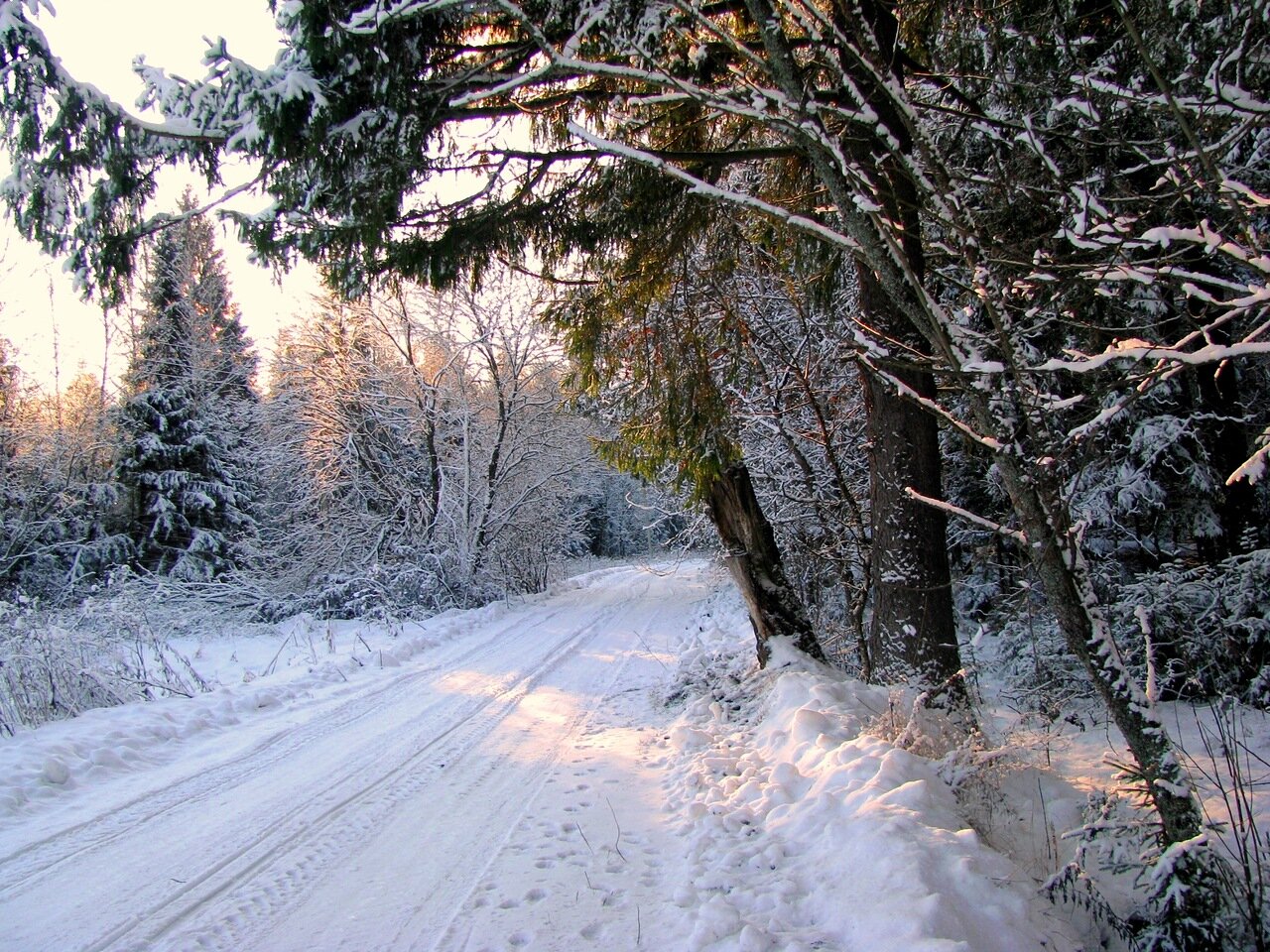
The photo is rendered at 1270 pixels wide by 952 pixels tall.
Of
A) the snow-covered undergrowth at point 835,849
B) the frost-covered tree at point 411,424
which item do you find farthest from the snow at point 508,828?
the frost-covered tree at point 411,424

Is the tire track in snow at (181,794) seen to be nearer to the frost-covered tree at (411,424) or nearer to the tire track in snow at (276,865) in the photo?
the tire track in snow at (276,865)

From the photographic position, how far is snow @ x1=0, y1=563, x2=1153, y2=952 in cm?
271

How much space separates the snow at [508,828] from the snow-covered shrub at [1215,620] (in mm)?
2837

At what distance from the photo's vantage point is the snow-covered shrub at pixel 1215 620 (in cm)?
522

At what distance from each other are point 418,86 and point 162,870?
4.86m

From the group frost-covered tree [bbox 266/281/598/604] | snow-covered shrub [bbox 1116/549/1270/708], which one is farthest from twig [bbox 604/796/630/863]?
frost-covered tree [bbox 266/281/598/604]

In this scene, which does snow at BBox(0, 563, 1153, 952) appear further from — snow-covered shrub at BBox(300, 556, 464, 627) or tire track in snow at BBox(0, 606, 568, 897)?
snow-covered shrub at BBox(300, 556, 464, 627)

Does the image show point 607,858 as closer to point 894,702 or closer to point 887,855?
point 887,855

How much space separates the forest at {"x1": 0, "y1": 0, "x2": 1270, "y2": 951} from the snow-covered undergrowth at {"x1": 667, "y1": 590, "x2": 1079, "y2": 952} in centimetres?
36

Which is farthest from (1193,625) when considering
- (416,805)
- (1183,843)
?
(416,805)

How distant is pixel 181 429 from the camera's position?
62.6ft

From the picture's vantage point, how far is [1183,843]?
233 centimetres

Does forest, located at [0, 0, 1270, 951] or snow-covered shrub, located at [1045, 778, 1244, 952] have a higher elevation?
forest, located at [0, 0, 1270, 951]

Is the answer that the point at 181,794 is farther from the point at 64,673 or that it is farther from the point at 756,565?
the point at 756,565
